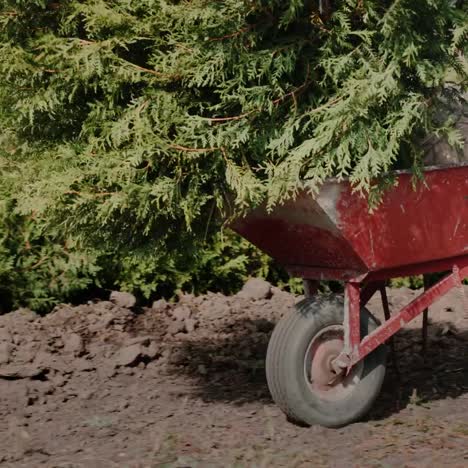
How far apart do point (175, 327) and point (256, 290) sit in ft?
2.31

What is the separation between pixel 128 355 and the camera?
17.0ft

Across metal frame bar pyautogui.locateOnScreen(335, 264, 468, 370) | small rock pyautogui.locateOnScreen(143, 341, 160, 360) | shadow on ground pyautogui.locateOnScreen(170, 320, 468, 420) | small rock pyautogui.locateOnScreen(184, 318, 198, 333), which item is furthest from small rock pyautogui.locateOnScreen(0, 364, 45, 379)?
metal frame bar pyautogui.locateOnScreen(335, 264, 468, 370)

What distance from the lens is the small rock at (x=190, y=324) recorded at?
587cm

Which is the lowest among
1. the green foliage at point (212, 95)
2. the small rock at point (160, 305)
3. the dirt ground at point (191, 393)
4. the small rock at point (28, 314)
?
the dirt ground at point (191, 393)

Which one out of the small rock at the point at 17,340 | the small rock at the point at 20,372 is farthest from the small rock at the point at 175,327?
the small rock at the point at 20,372

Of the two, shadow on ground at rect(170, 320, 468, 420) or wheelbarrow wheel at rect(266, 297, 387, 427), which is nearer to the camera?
wheelbarrow wheel at rect(266, 297, 387, 427)

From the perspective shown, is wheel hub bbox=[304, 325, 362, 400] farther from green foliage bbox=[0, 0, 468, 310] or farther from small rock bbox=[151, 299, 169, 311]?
small rock bbox=[151, 299, 169, 311]

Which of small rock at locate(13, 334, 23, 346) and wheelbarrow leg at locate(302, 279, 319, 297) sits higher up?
wheelbarrow leg at locate(302, 279, 319, 297)

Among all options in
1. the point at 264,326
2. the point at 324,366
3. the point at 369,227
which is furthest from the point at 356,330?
the point at 264,326

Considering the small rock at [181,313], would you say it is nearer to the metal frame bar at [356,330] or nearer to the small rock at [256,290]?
the small rock at [256,290]

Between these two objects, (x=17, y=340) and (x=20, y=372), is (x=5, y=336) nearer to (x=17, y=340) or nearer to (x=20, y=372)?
(x=17, y=340)

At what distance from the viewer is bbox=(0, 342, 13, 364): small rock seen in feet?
16.9

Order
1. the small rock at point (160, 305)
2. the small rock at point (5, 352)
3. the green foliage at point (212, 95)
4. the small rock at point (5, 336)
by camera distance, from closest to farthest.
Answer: the green foliage at point (212, 95)
the small rock at point (5, 352)
the small rock at point (5, 336)
the small rock at point (160, 305)

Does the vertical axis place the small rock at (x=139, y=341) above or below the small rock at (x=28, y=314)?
below
